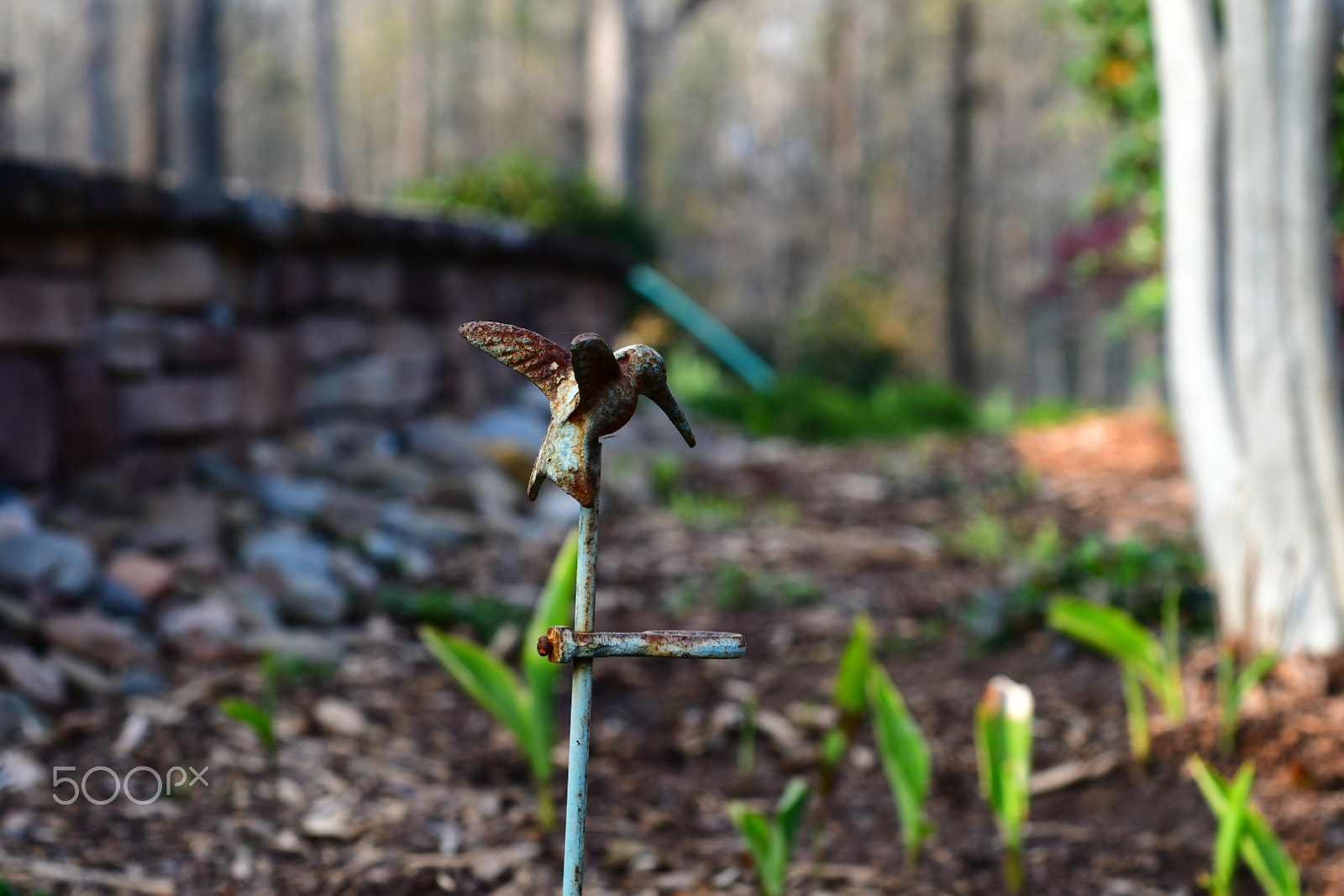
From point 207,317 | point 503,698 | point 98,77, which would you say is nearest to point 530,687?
point 503,698

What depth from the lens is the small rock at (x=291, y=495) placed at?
11.6ft

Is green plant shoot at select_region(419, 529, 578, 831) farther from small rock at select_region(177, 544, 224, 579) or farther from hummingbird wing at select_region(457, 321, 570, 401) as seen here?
small rock at select_region(177, 544, 224, 579)

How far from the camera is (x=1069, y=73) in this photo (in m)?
3.60

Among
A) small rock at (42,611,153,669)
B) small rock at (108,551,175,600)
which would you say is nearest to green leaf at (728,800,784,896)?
small rock at (42,611,153,669)

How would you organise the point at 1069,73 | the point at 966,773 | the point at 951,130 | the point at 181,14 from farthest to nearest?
the point at 951,130 → the point at 181,14 → the point at 1069,73 → the point at 966,773

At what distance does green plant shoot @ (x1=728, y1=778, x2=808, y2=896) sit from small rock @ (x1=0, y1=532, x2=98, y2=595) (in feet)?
6.22

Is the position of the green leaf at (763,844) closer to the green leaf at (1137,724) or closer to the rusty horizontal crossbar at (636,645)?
the rusty horizontal crossbar at (636,645)

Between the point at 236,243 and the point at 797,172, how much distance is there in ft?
57.8

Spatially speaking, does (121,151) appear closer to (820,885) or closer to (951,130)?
(951,130)

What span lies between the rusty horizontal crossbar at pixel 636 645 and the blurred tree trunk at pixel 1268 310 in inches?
70.7

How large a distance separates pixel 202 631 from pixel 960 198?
35.1 ft

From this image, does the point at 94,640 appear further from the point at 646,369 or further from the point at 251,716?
the point at 646,369

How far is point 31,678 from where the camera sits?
2270mm

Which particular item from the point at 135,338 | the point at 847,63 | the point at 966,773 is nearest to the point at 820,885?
the point at 966,773
